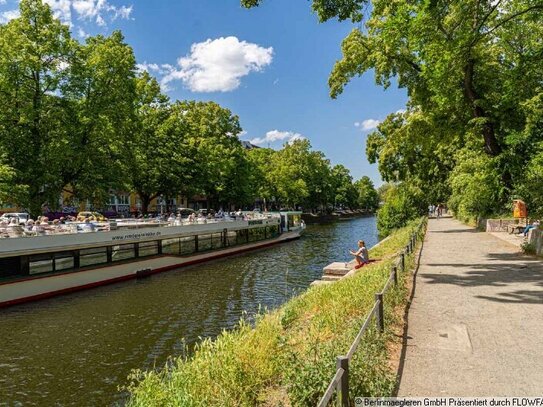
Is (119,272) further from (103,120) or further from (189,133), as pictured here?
(189,133)

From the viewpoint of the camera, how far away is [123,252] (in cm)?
2553

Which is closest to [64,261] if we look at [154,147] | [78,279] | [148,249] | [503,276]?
[78,279]

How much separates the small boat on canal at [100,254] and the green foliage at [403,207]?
782 inches

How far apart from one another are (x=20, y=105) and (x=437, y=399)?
29.7 m

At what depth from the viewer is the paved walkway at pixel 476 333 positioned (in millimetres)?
6012

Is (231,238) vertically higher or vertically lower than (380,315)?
lower

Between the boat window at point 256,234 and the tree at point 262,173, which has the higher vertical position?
the tree at point 262,173

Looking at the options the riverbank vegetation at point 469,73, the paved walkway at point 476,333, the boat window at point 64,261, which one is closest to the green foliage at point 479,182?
the riverbank vegetation at point 469,73

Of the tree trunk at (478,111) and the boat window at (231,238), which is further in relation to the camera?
the boat window at (231,238)

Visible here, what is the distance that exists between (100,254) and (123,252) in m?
1.91

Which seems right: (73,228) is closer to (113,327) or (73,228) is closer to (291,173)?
(113,327)

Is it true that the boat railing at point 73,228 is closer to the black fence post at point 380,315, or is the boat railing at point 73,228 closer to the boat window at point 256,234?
the boat window at point 256,234

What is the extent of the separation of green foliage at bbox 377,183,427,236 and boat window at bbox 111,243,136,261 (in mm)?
30657

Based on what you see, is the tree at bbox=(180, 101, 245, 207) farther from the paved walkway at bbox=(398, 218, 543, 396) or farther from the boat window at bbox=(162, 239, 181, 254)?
the paved walkway at bbox=(398, 218, 543, 396)
